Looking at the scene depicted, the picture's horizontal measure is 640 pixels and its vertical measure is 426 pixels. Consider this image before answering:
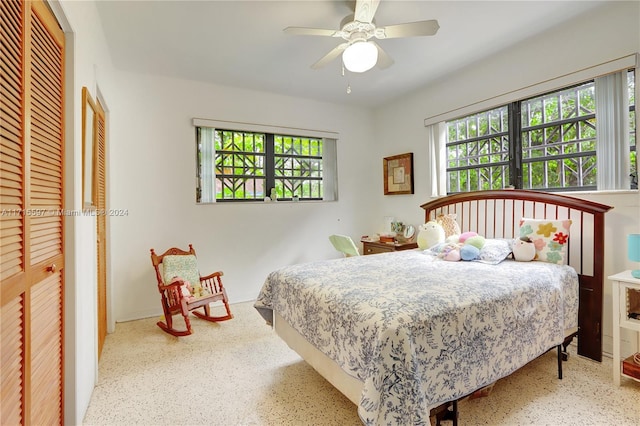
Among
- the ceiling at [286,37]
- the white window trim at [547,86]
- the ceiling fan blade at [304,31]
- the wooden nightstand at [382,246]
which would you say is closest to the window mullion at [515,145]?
the white window trim at [547,86]

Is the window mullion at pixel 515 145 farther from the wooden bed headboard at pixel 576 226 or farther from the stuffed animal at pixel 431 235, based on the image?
the stuffed animal at pixel 431 235

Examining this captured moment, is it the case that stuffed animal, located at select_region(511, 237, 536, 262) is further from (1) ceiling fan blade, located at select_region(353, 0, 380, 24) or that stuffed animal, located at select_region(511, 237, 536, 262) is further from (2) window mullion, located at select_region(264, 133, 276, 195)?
(2) window mullion, located at select_region(264, 133, 276, 195)

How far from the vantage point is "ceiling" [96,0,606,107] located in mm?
2268

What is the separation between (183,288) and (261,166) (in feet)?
5.95

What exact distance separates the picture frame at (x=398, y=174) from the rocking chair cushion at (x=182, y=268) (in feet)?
8.94

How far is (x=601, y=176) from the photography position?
2396mm

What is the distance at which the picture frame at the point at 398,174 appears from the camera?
4.07 meters

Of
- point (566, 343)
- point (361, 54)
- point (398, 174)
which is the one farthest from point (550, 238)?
point (398, 174)

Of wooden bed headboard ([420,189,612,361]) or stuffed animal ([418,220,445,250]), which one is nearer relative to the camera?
wooden bed headboard ([420,189,612,361])

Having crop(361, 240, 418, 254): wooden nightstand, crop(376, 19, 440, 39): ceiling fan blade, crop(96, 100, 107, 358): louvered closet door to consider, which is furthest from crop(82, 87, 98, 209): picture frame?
crop(361, 240, 418, 254): wooden nightstand

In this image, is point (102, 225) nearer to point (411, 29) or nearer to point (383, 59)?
point (383, 59)

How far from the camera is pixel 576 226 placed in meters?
2.50

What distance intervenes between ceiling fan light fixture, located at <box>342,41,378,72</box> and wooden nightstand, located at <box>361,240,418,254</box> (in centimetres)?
226

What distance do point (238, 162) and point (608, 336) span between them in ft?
12.8
